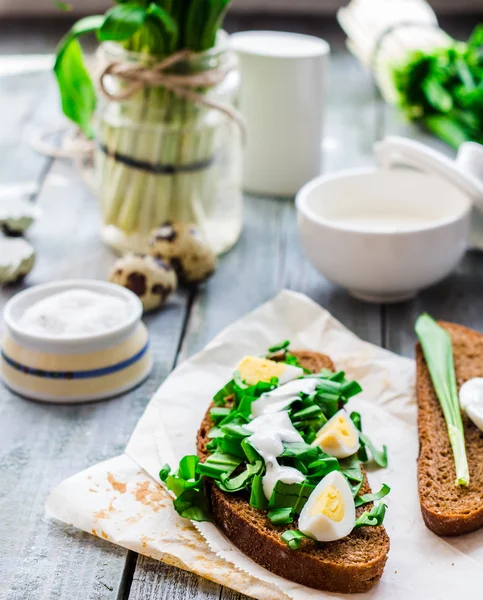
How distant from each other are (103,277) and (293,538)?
1032 mm

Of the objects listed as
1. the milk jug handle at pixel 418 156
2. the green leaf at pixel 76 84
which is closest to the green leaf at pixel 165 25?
the green leaf at pixel 76 84

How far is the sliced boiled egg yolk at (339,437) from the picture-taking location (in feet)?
4.32

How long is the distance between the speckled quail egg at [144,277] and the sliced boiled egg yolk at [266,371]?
42cm

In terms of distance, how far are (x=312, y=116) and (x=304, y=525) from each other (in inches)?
56.3

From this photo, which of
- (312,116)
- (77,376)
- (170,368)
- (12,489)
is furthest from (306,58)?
(12,489)

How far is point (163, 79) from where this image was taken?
1.91 metres

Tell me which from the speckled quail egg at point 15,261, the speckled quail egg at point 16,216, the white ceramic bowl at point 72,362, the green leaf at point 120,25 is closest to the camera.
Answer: the white ceramic bowl at point 72,362

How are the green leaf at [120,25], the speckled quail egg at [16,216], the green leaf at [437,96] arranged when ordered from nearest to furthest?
the green leaf at [120,25] < the speckled quail egg at [16,216] < the green leaf at [437,96]

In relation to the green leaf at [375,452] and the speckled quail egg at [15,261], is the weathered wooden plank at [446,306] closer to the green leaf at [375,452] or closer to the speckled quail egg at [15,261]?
the green leaf at [375,452]

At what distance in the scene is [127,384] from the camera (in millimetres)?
1636

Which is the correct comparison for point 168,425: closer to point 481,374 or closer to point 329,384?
point 329,384

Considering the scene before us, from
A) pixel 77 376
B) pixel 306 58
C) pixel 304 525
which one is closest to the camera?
pixel 304 525

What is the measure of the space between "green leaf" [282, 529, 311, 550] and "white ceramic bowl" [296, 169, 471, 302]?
2.57 ft

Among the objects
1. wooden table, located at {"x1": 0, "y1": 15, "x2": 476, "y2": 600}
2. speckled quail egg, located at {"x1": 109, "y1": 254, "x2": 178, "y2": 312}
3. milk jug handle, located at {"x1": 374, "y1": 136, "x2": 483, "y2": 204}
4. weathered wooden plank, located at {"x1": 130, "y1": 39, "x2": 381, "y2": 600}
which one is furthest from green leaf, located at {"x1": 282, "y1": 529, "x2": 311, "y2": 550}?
milk jug handle, located at {"x1": 374, "y1": 136, "x2": 483, "y2": 204}
